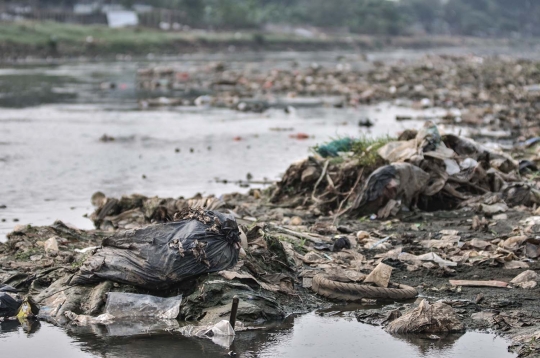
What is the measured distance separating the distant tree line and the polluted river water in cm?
5463

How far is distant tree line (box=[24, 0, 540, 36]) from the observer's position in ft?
271

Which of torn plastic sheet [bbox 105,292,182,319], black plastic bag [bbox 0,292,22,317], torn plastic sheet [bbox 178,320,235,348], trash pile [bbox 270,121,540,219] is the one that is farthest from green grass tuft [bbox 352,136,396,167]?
black plastic bag [bbox 0,292,22,317]

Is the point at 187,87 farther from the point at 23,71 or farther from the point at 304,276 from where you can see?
the point at 304,276

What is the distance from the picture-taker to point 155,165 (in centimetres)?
1156

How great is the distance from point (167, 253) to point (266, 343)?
836 millimetres

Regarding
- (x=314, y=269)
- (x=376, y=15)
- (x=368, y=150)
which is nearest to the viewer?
(x=314, y=269)

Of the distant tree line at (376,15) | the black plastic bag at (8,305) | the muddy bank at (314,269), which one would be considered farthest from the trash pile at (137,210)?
the distant tree line at (376,15)

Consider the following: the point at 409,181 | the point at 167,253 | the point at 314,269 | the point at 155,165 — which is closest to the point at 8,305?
the point at 167,253

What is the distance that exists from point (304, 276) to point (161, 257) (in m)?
1.14

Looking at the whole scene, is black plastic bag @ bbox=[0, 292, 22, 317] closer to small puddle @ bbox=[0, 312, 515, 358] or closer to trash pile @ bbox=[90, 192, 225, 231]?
small puddle @ bbox=[0, 312, 515, 358]

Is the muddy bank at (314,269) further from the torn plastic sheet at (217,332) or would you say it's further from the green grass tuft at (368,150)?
the green grass tuft at (368,150)

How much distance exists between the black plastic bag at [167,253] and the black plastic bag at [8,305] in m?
0.36

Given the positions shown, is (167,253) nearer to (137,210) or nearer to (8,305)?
(8,305)

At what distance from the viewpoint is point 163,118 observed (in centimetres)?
1814
